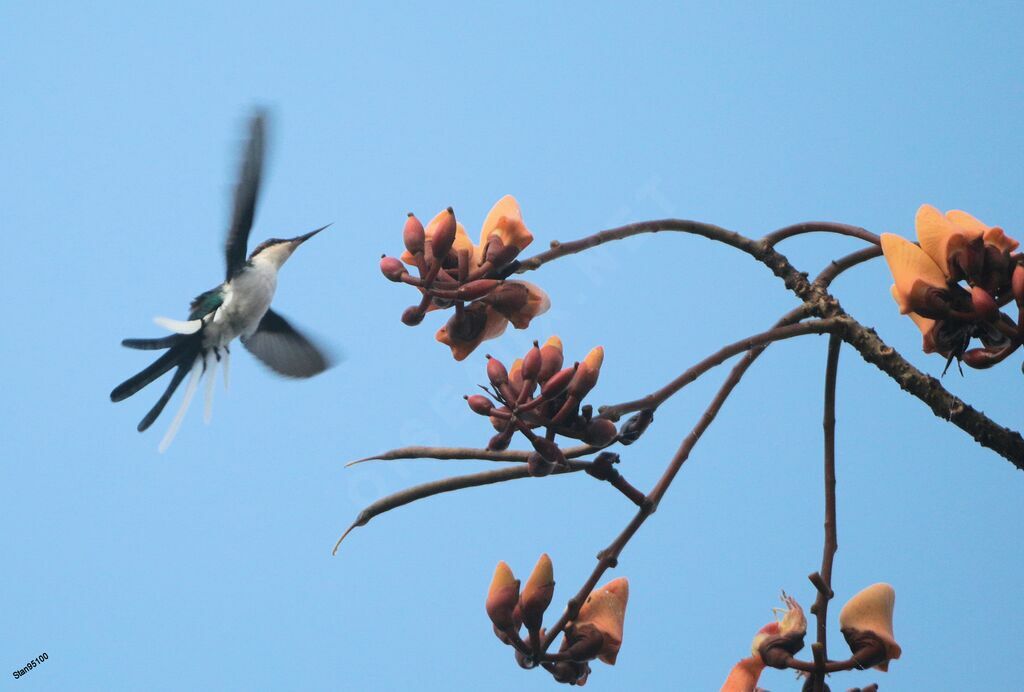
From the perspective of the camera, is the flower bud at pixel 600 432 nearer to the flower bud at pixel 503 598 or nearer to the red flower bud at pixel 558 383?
the red flower bud at pixel 558 383

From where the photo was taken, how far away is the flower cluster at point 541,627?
67cm

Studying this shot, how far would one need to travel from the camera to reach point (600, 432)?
0.59 metres

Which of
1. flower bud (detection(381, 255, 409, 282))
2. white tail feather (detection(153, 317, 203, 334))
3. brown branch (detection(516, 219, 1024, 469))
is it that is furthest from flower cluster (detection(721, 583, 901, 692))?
white tail feather (detection(153, 317, 203, 334))

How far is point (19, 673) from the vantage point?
4.98ft

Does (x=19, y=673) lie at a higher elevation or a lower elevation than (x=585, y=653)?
higher

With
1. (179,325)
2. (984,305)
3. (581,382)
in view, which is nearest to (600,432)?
(581,382)

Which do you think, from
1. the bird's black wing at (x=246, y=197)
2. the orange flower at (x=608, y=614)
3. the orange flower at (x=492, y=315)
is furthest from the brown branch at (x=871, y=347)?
the bird's black wing at (x=246, y=197)

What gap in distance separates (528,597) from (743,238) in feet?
0.98

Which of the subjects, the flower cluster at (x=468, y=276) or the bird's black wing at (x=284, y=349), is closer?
the flower cluster at (x=468, y=276)

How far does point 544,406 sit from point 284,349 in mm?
1215

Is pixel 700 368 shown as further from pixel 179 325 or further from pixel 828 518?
pixel 179 325

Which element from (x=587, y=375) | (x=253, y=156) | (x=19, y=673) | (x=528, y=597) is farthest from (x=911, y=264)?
(x=19, y=673)

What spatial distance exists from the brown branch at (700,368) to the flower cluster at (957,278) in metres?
0.07

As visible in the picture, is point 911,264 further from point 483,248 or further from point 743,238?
point 483,248
